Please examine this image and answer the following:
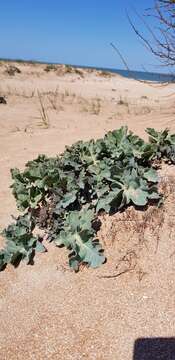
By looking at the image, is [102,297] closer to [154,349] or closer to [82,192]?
[154,349]

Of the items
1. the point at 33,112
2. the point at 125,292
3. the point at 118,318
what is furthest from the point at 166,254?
the point at 33,112

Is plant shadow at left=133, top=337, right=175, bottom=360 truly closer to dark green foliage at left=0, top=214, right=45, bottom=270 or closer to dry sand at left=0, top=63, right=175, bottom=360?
dry sand at left=0, top=63, right=175, bottom=360

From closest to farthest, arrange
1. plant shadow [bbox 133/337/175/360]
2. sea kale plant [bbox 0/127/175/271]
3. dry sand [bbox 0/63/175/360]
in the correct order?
plant shadow [bbox 133/337/175/360] < dry sand [bbox 0/63/175/360] < sea kale plant [bbox 0/127/175/271]

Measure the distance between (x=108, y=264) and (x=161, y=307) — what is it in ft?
1.37

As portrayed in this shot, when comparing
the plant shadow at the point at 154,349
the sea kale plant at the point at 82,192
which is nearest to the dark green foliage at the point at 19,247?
the sea kale plant at the point at 82,192

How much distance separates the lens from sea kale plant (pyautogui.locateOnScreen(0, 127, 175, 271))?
8.15 ft

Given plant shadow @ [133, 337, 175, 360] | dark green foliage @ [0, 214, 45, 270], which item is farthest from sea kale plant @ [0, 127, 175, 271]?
plant shadow @ [133, 337, 175, 360]

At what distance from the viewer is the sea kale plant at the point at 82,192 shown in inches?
97.8

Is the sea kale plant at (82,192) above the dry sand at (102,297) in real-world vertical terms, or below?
above

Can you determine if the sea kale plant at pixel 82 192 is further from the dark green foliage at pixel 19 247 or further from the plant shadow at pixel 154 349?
the plant shadow at pixel 154 349

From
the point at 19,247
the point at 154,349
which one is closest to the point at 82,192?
the point at 19,247

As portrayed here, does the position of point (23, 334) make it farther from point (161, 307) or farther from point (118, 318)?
point (161, 307)

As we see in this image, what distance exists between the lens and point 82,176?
2.82 meters

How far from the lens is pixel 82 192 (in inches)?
112
